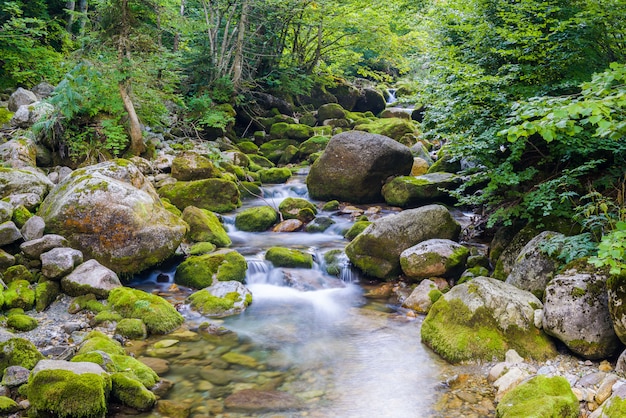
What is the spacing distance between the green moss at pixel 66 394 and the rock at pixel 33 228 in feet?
13.3

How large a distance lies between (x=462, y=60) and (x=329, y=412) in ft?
22.6

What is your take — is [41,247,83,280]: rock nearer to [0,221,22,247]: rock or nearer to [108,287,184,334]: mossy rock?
[0,221,22,247]: rock

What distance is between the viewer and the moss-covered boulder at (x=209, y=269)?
26.3ft

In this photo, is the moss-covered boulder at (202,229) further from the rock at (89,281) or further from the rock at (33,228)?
the rock at (33,228)

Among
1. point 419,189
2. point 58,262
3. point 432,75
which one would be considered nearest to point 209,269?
point 58,262

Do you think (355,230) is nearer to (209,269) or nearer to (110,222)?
(209,269)

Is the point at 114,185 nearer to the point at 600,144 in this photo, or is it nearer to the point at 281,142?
the point at 600,144

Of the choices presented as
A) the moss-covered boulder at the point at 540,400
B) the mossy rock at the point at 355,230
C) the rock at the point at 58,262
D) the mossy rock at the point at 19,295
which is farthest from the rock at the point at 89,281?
the moss-covered boulder at the point at 540,400

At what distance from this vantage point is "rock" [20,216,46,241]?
7.20 m

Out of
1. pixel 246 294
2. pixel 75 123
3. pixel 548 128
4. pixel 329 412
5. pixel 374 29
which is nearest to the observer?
pixel 548 128

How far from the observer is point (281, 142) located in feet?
63.9

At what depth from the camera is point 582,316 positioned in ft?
16.1

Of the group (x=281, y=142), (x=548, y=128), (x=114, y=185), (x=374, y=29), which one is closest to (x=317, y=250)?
→ (x=114, y=185)

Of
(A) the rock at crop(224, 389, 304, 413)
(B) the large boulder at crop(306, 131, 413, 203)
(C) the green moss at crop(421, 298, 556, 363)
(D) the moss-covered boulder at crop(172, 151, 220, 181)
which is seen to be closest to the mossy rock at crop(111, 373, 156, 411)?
(A) the rock at crop(224, 389, 304, 413)
